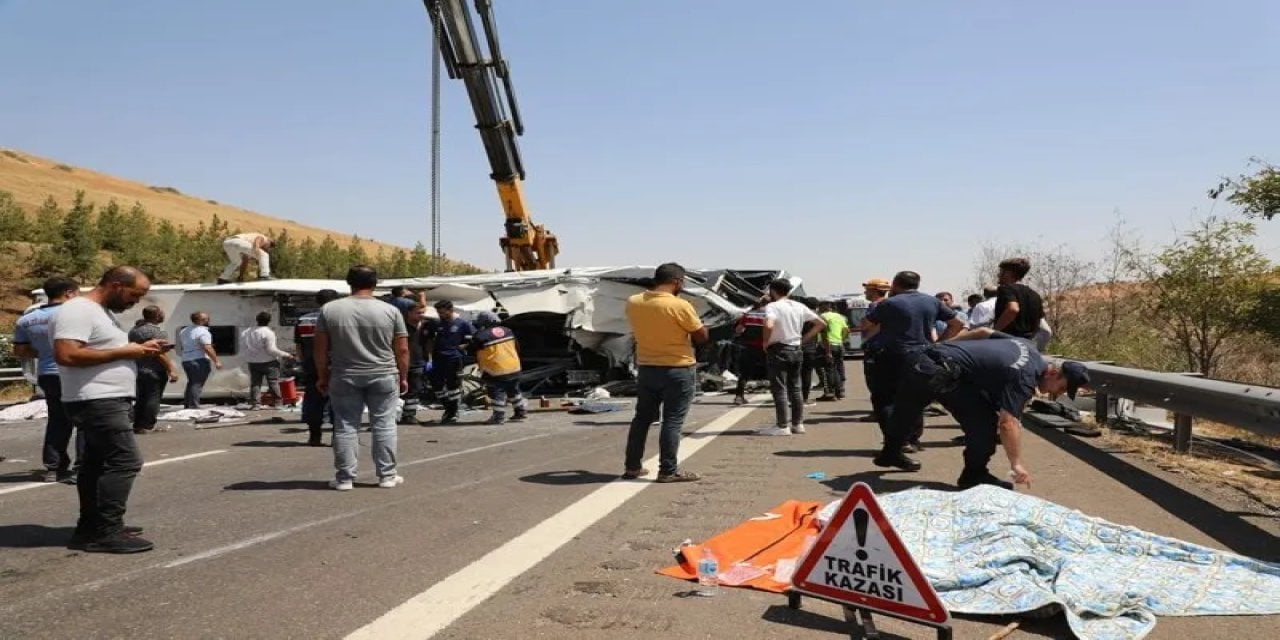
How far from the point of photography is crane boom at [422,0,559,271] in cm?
1719

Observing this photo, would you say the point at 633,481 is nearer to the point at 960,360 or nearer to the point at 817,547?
the point at 960,360

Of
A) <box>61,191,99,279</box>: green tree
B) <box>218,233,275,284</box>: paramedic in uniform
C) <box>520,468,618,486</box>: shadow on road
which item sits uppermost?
<box>61,191,99,279</box>: green tree

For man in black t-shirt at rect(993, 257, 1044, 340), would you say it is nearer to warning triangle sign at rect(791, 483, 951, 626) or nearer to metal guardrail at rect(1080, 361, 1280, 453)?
metal guardrail at rect(1080, 361, 1280, 453)

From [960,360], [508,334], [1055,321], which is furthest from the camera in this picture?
[1055,321]

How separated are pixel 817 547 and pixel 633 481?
340cm

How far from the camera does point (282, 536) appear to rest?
5090mm

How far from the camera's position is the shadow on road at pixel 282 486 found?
6629 millimetres

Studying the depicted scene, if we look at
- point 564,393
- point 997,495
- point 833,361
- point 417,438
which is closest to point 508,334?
point 417,438

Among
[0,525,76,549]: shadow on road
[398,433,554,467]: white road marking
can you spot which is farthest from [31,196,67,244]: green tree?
[0,525,76,549]: shadow on road

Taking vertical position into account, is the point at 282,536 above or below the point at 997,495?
below

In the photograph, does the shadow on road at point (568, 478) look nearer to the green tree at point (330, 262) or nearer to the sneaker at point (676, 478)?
the sneaker at point (676, 478)

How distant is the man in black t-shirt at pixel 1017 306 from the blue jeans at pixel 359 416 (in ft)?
17.4

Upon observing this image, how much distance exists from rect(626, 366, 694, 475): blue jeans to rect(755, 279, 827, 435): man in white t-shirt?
9.07ft

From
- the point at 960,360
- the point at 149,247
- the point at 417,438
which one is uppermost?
the point at 149,247
